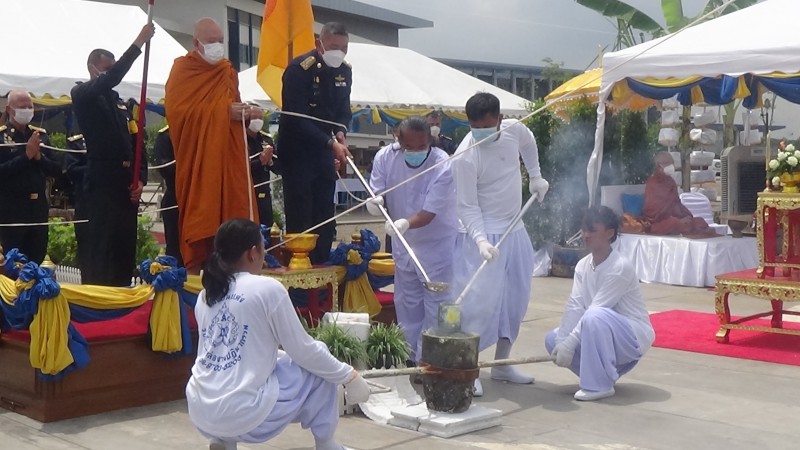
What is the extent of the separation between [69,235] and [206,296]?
742 cm

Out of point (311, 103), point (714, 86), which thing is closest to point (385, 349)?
point (311, 103)

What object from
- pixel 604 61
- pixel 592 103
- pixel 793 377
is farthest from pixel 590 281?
pixel 592 103

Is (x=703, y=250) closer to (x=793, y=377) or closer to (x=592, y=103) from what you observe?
(x=592, y=103)

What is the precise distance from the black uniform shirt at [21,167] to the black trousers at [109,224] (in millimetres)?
1702

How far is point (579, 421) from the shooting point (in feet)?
17.7

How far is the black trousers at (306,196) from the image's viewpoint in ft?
22.4

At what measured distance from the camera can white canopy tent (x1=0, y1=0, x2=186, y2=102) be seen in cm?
1099

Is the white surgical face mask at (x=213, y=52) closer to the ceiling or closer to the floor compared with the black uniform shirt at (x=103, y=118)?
closer to the ceiling

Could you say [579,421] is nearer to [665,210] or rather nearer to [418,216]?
[418,216]

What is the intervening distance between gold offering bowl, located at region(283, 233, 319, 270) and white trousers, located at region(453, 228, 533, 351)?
37.0 inches

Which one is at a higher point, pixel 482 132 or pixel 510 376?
pixel 482 132

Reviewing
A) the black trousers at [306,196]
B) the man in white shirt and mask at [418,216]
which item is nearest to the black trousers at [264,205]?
the black trousers at [306,196]

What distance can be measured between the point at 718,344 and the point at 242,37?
22476 millimetres

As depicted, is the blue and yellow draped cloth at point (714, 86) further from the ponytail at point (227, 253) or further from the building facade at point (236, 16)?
the building facade at point (236, 16)
